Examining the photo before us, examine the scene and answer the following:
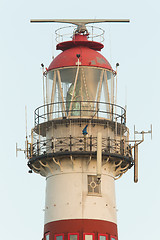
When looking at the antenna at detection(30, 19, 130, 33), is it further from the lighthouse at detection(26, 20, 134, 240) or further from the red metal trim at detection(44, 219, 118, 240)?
the red metal trim at detection(44, 219, 118, 240)

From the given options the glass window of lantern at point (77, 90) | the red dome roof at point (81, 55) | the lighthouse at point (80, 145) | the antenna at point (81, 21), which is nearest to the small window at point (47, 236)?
the lighthouse at point (80, 145)

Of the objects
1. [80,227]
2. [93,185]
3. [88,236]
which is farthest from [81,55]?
[88,236]

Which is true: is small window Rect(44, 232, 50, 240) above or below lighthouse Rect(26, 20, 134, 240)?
Answer: below

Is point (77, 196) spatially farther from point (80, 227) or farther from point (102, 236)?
point (102, 236)

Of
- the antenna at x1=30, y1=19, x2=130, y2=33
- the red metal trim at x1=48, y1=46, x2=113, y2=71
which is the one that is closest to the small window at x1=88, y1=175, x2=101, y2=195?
the red metal trim at x1=48, y1=46, x2=113, y2=71

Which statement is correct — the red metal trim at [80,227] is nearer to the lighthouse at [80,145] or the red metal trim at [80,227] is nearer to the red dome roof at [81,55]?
the lighthouse at [80,145]

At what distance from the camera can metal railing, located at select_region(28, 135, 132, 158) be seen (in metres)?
62.4

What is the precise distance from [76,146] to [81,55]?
6.21 metres

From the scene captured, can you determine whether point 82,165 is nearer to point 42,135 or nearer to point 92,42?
point 42,135

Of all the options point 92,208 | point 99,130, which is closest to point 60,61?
point 99,130

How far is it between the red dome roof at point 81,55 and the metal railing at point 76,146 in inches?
196

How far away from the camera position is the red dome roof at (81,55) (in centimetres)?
6444

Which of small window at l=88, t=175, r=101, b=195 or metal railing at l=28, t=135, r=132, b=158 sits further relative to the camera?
small window at l=88, t=175, r=101, b=195

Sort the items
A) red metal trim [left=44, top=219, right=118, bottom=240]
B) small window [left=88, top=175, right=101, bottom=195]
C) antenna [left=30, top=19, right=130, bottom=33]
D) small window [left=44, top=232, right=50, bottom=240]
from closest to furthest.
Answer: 1. red metal trim [left=44, top=219, right=118, bottom=240]
2. small window [left=44, top=232, right=50, bottom=240]
3. small window [left=88, top=175, right=101, bottom=195]
4. antenna [left=30, top=19, right=130, bottom=33]
